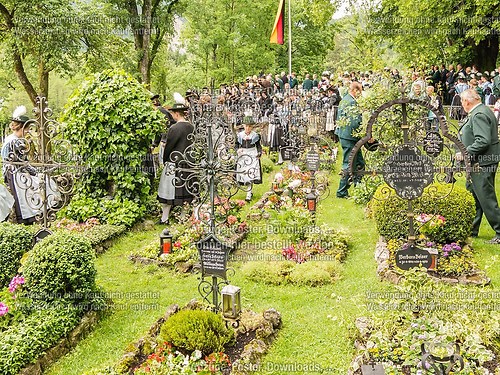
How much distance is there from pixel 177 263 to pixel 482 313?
4120 mm

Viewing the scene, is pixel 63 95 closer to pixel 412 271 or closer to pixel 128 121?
pixel 128 121

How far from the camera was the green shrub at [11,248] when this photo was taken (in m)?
6.54

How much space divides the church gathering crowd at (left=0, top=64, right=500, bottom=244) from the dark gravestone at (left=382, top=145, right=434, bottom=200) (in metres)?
0.72

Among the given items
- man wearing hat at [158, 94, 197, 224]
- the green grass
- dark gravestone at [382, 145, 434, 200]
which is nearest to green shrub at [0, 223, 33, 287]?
the green grass

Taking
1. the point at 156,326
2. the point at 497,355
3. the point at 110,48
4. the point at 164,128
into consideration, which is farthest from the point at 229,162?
the point at 110,48

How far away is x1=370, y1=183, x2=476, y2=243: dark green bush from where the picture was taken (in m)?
7.33

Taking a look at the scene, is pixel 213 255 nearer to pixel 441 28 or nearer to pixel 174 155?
pixel 174 155

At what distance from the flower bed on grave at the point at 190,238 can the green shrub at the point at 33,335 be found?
2139mm

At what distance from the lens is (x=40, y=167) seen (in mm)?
7156

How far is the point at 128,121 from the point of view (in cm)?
962

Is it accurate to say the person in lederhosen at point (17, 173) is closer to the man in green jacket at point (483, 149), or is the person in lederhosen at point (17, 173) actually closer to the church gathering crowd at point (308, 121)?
the church gathering crowd at point (308, 121)

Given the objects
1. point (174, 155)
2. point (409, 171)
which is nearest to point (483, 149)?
point (409, 171)

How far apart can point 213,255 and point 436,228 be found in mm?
3348

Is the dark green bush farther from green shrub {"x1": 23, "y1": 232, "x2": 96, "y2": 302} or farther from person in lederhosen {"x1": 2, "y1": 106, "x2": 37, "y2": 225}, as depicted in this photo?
person in lederhosen {"x1": 2, "y1": 106, "x2": 37, "y2": 225}
